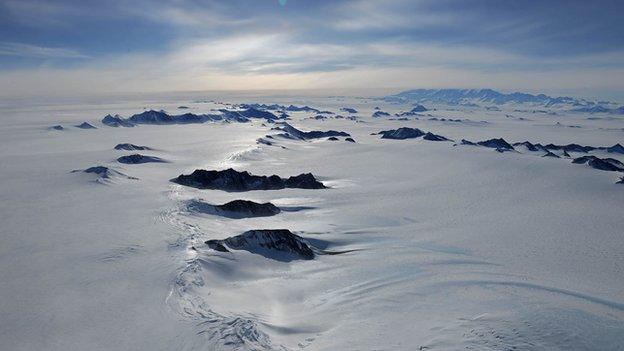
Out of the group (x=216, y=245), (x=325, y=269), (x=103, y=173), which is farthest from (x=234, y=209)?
(x=103, y=173)

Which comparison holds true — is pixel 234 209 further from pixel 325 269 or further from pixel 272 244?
pixel 325 269

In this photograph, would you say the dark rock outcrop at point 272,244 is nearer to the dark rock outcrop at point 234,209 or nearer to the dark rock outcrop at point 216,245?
the dark rock outcrop at point 216,245

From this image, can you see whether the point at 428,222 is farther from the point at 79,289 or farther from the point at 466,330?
the point at 79,289

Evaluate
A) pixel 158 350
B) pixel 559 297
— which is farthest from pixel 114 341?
pixel 559 297

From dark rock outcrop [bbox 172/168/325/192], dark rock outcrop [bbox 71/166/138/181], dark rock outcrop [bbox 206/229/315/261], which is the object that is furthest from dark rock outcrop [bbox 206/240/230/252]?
dark rock outcrop [bbox 71/166/138/181]

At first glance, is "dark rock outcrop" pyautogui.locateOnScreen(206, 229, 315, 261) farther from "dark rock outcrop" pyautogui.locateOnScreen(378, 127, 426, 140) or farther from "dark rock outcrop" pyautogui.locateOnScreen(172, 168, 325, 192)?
"dark rock outcrop" pyautogui.locateOnScreen(378, 127, 426, 140)

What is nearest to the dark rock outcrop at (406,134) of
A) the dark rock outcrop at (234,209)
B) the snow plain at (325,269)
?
the snow plain at (325,269)
